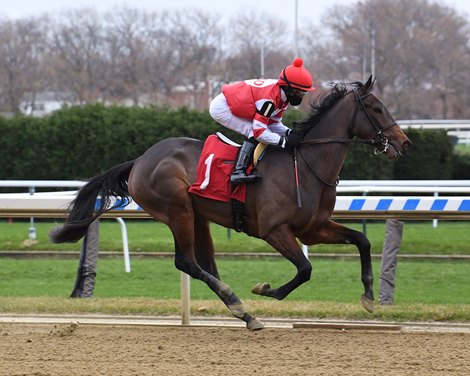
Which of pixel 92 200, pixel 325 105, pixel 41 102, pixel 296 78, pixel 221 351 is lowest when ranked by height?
pixel 41 102

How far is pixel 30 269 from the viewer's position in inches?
465

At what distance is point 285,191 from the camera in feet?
22.2

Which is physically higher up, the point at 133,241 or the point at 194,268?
the point at 194,268

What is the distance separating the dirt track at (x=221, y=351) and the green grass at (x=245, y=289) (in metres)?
0.94

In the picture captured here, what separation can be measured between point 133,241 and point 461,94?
1336 inches

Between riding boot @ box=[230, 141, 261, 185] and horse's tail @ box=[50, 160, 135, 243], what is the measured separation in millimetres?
1178

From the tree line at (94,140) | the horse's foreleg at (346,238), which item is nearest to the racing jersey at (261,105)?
the horse's foreleg at (346,238)

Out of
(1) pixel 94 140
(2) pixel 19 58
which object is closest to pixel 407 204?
(1) pixel 94 140

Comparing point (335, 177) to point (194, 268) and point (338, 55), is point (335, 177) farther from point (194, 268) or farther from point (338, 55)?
point (338, 55)

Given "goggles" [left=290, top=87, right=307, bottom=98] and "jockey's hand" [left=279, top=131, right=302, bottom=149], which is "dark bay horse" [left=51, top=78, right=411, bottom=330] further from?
"goggles" [left=290, top=87, right=307, bottom=98]

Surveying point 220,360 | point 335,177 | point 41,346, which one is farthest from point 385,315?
point 41,346

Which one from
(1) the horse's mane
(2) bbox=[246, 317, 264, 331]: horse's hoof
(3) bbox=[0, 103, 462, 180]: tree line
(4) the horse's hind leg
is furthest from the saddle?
(3) bbox=[0, 103, 462, 180]: tree line

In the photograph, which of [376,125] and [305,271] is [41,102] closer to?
[376,125]

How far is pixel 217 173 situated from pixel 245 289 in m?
3.28
